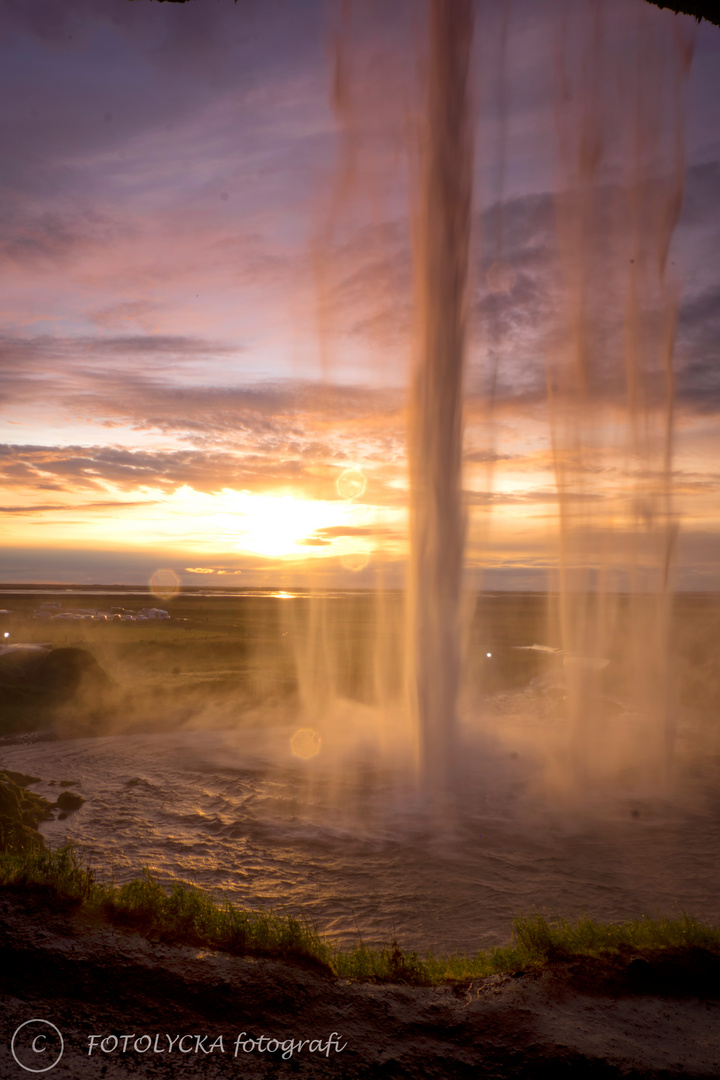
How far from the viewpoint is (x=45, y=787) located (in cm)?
1912

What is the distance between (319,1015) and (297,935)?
63.5 inches

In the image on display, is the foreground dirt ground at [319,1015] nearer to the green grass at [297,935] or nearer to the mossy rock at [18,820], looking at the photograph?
the green grass at [297,935]

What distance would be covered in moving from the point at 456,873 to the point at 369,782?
6825 mm

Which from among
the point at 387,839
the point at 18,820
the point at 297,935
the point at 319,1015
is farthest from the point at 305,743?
the point at 319,1015

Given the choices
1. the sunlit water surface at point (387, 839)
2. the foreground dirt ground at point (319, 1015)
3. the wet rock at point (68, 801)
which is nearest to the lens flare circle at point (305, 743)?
the sunlit water surface at point (387, 839)

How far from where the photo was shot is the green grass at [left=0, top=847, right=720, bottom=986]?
855 centimetres

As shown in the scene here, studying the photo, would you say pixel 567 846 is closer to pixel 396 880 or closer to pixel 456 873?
pixel 456 873

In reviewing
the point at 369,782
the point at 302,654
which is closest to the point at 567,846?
the point at 369,782

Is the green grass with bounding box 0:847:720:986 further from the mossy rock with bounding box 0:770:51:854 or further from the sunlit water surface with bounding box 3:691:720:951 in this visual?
the mossy rock with bounding box 0:770:51:854

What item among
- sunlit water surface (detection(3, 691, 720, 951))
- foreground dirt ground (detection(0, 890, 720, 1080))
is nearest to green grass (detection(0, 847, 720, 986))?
foreground dirt ground (detection(0, 890, 720, 1080))

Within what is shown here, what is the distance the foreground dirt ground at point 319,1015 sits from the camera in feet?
21.0

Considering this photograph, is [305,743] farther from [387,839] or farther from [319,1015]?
[319,1015]

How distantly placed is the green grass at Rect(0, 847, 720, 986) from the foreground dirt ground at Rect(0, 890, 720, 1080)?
32 centimetres

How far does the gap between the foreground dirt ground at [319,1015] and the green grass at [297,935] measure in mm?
325
